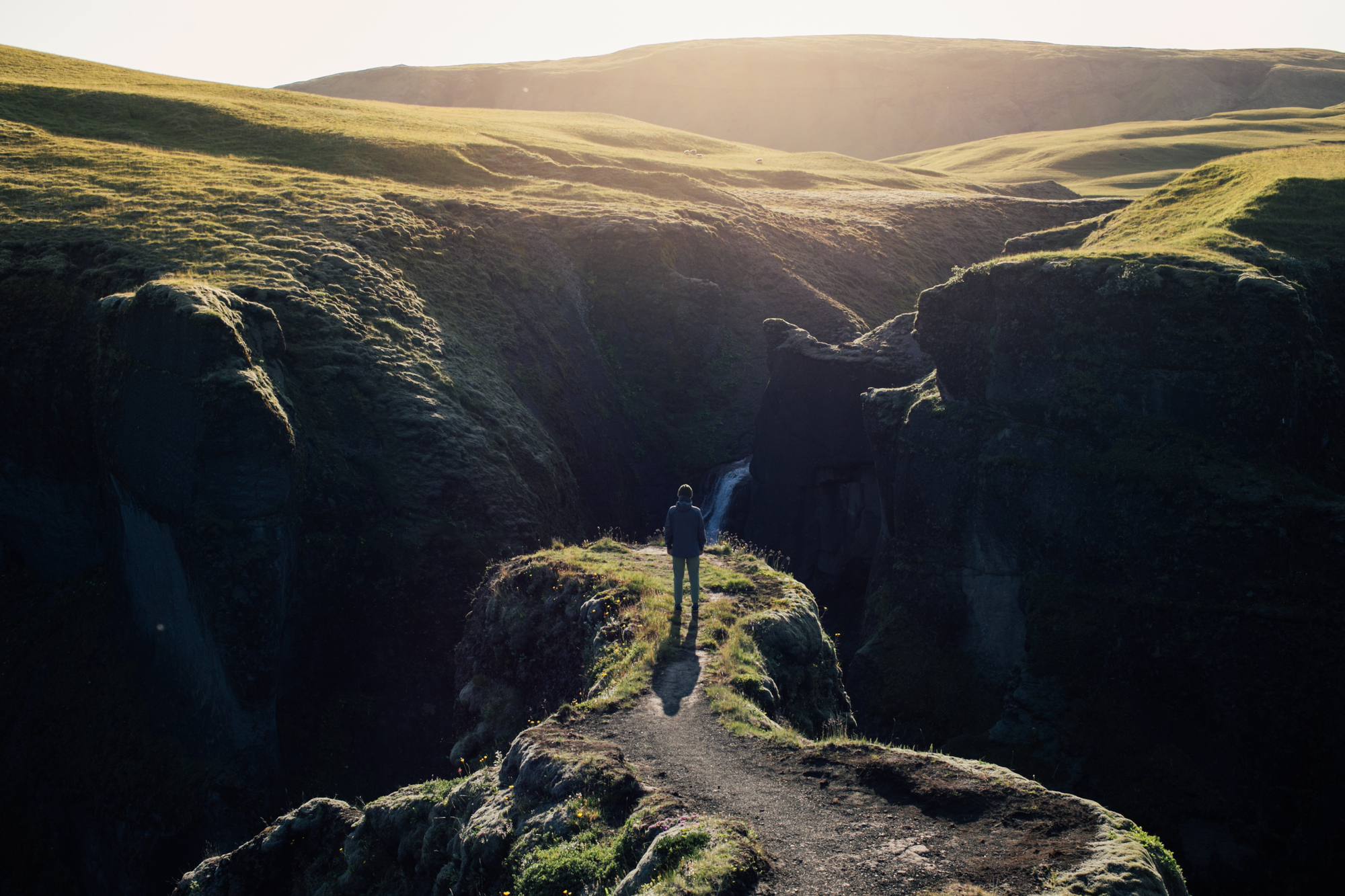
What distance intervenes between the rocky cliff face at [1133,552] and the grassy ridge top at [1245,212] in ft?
8.59

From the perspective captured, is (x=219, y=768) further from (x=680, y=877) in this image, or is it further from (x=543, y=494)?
(x=680, y=877)

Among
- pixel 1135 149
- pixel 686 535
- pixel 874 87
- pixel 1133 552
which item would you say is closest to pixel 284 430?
pixel 686 535

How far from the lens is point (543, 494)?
27.5 metres

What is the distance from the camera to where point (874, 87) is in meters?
149

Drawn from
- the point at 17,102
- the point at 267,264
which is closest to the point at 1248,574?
→ the point at 267,264

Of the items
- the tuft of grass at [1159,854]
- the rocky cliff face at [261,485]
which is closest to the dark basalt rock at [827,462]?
the rocky cliff face at [261,485]

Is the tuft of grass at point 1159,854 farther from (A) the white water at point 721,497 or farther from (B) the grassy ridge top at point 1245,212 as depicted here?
(A) the white water at point 721,497

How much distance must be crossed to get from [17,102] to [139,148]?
9.22m

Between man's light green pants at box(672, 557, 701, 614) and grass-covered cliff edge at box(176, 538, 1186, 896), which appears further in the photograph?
man's light green pants at box(672, 557, 701, 614)

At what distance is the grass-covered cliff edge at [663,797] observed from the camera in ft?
26.7

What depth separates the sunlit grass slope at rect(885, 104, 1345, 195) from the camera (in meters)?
67.2

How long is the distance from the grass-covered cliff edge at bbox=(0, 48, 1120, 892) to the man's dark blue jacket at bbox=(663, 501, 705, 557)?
780 cm

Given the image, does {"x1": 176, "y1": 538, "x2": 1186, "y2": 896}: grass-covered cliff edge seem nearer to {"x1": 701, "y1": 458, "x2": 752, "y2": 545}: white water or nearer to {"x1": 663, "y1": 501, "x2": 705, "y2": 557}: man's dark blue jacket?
{"x1": 663, "y1": 501, "x2": 705, "y2": 557}: man's dark blue jacket

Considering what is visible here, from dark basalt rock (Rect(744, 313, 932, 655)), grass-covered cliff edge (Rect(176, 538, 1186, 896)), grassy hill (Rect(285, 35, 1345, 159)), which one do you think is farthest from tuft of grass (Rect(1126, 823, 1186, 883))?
grassy hill (Rect(285, 35, 1345, 159))
